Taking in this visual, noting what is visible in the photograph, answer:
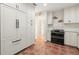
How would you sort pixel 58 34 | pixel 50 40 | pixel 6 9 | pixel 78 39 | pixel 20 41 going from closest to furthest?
pixel 6 9, pixel 20 41, pixel 78 39, pixel 58 34, pixel 50 40

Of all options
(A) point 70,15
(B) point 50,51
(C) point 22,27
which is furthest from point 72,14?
(C) point 22,27

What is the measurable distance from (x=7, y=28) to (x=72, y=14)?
3.39 m

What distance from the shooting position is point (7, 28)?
8.31ft

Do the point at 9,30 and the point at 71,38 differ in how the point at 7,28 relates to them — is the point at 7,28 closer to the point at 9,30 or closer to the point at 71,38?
the point at 9,30

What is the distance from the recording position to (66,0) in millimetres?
885

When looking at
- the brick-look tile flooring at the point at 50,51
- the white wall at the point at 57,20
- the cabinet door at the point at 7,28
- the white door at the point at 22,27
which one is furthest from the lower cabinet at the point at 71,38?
the cabinet door at the point at 7,28

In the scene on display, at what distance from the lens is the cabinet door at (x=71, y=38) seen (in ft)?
13.8

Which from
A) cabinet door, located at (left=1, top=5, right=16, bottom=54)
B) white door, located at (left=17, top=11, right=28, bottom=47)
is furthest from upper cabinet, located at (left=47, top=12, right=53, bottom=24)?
cabinet door, located at (left=1, top=5, right=16, bottom=54)

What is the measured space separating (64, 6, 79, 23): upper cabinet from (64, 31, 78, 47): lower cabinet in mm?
694

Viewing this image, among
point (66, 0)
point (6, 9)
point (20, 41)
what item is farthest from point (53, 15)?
point (66, 0)

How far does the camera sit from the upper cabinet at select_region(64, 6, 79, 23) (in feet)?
14.3

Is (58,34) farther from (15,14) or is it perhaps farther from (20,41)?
(15,14)
